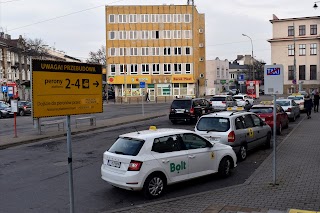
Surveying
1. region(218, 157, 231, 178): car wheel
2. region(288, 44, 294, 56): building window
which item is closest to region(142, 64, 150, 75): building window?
region(288, 44, 294, 56): building window

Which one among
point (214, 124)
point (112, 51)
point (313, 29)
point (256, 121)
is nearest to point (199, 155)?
point (214, 124)

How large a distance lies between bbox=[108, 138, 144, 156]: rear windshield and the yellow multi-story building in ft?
196

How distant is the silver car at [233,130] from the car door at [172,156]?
125 inches

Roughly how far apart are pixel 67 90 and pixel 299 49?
78255 mm

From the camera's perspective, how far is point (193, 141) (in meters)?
9.25

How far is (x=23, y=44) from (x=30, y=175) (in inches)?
2599

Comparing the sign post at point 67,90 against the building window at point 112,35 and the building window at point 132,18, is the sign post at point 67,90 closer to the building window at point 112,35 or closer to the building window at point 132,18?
the building window at point 112,35

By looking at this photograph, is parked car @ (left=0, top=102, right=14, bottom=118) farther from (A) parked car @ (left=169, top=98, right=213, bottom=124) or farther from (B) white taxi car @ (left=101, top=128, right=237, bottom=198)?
(B) white taxi car @ (left=101, top=128, right=237, bottom=198)

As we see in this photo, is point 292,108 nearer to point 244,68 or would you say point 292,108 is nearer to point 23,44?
point 23,44

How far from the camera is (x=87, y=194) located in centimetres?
863

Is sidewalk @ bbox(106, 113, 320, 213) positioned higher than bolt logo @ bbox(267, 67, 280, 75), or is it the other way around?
bolt logo @ bbox(267, 67, 280, 75)

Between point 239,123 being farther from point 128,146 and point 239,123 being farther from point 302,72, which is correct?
point 302,72

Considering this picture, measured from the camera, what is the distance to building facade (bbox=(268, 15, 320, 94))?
7525cm

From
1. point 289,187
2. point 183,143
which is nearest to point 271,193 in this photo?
point 289,187
